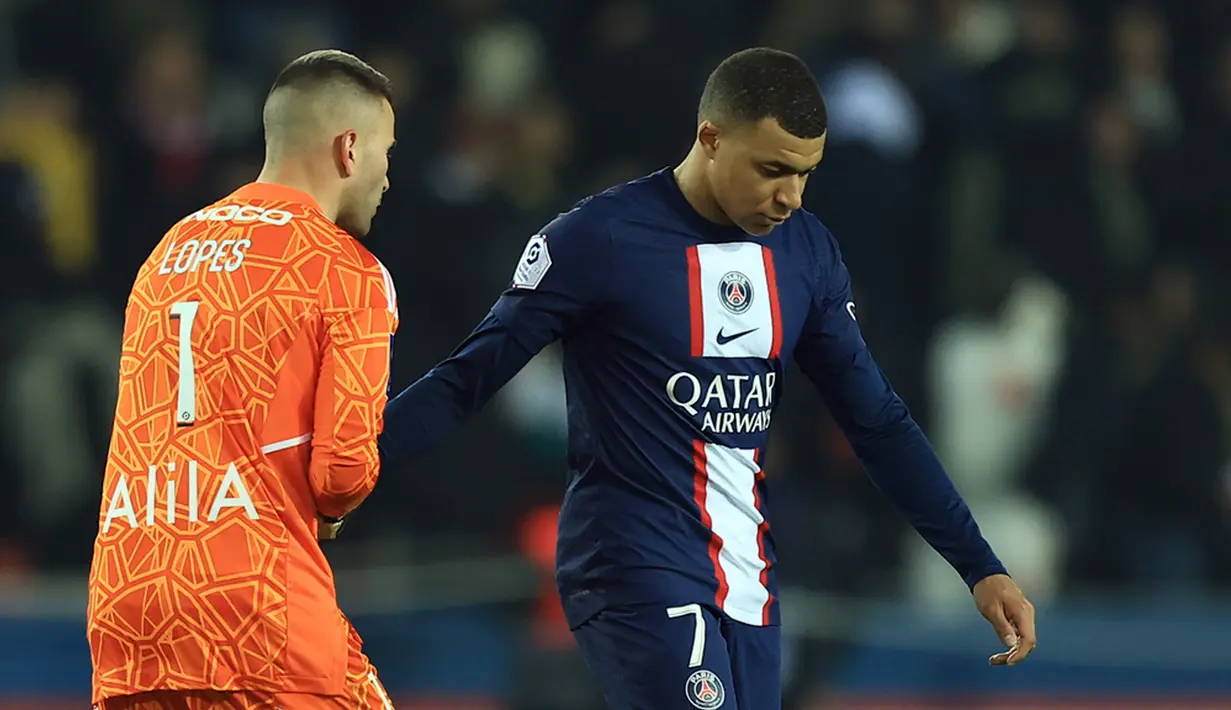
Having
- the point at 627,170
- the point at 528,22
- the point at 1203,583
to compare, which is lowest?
the point at 1203,583

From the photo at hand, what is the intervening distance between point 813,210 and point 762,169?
5.44 m

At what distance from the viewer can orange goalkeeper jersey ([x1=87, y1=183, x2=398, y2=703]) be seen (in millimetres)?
3844

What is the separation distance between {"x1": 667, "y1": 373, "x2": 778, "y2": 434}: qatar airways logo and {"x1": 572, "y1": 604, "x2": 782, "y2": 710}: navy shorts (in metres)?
0.43

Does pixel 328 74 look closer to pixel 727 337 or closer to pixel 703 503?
pixel 727 337

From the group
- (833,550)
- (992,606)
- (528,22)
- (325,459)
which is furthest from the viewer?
(528,22)

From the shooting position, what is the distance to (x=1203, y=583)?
1052 cm

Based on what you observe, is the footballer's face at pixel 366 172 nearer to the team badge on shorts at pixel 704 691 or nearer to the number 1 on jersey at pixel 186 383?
the number 1 on jersey at pixel 186 383

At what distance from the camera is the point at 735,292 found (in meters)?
4.71

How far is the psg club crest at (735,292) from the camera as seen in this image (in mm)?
4703

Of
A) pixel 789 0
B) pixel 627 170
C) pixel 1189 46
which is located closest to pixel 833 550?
pixel 627 170

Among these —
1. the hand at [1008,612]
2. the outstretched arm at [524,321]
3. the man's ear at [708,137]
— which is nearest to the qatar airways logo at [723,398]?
the outstretched arm at [524,321]

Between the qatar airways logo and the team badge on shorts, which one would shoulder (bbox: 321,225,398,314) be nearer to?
the qatar airways logo

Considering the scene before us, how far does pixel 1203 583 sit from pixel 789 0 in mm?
4011

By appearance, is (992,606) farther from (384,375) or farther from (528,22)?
(528,22)
